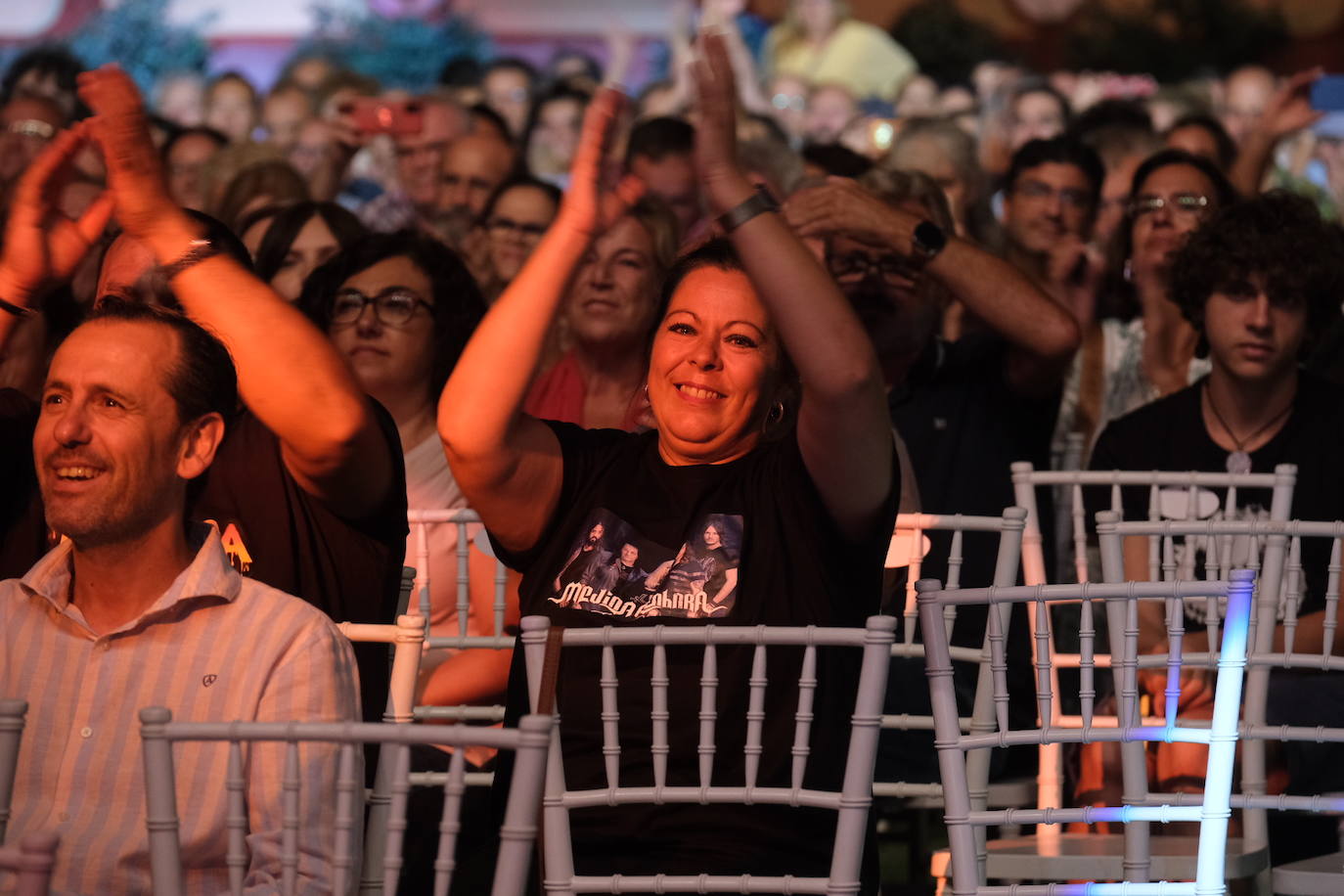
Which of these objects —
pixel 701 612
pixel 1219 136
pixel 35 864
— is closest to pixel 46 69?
pixel 1219 136

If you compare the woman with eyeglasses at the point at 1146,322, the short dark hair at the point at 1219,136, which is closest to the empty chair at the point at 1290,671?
the woman with eyeglasses at the point at 1146,322

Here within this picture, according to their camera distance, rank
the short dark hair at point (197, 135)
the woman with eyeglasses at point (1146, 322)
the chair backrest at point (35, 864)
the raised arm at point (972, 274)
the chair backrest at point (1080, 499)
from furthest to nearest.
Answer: the short dark hair at point (197, 135) → the woman with eyeglasses at point (1146, 322) → the raised arm at point (972, 274) → the chair backrest at point (1080, 499) → the chair backrest at point (35, 864)

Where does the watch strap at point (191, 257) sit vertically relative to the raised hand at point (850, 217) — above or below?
below

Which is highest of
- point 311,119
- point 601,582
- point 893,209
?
point 311,119

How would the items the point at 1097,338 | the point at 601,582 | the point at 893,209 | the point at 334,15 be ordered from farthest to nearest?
the point at 334,15, the point at 1097,338, the point at 893,209, the point at 601,582

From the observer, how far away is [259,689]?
6.88ft

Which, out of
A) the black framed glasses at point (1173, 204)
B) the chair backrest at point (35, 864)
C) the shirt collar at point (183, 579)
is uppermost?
the black framed glasses at point (1173, 204)

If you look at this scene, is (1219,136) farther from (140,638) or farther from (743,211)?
(140,638)

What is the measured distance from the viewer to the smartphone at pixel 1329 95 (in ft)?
38.4

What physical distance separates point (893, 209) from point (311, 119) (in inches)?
182

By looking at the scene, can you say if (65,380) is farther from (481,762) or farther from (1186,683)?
(1186,683)

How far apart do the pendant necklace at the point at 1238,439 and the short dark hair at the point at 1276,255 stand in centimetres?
21

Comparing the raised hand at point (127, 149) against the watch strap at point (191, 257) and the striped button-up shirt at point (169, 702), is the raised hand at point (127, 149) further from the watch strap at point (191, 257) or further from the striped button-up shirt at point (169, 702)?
the striped button-up shirt at point (169, 702)

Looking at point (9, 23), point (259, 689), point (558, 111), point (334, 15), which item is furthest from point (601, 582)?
point (9, 23)
